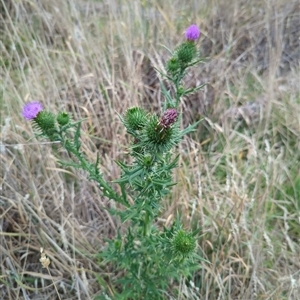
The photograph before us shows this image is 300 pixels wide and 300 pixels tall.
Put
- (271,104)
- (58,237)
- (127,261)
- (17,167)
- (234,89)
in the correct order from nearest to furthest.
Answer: (127,261) → (58,237) → (17,167) → (271,104) → (234,89)

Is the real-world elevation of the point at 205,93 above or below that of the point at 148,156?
below

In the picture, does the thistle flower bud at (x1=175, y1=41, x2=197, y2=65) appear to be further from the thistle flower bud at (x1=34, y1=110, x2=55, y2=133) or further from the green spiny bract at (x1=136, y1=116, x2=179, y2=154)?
the thistle flower bud at (x1=34, y1=110, x2=55, y2=133)

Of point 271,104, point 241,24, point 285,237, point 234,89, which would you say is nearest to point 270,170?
point 285,237

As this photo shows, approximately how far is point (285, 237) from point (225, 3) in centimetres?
192

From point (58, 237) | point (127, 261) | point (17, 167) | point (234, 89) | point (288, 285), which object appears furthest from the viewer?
point (234, 89)

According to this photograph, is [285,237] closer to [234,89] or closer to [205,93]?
[205,93]

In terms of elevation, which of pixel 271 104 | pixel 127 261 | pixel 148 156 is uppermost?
pixel 148 156

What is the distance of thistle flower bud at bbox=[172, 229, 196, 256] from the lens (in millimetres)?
1586

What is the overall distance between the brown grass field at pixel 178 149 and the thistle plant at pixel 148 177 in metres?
0.17

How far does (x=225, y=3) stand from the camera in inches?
135

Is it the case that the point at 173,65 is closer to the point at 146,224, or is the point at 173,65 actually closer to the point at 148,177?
the point at 148,177

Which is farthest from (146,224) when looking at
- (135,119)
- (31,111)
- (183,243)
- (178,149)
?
(178,149)

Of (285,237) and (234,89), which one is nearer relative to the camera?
(285,237)

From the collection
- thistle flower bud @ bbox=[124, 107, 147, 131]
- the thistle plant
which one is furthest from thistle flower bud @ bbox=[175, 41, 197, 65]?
thistle flower bud @ bbox=[124, 107, 147, 131]
